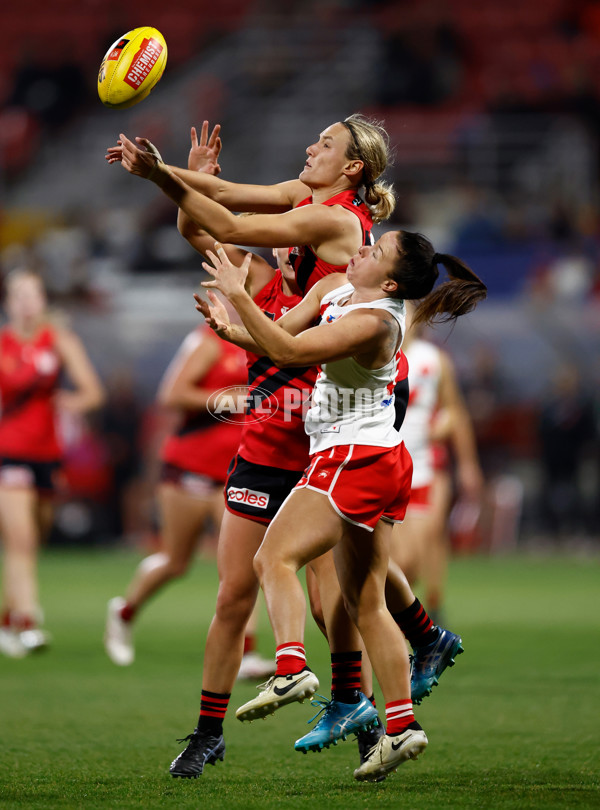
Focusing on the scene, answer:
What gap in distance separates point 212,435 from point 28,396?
1.66m

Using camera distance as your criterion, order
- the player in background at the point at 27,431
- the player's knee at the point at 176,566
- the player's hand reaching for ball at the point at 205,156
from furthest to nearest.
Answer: the player in background at the point at 27,431 < the player's knee at the point at 176,566 < the player's hand reaching for ball at the point at 205,156

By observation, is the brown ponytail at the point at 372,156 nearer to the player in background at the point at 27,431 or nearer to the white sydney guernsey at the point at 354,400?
the white sydney guernsey at the point at 354,400

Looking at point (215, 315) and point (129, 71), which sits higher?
point (129, 71)

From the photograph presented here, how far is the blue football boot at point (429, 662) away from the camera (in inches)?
197

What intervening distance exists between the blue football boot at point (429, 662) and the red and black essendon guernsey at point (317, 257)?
1510mm

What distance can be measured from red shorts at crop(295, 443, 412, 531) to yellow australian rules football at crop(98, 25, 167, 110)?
1.63 metres

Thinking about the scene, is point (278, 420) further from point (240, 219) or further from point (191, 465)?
point (191, 465)

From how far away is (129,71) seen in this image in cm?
486

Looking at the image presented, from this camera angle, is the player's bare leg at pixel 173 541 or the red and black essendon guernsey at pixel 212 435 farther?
the red and black essendon guernsey at pixel 212 435

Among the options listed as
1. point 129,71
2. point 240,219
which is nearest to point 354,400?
point 240,219

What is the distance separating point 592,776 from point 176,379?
4.20m

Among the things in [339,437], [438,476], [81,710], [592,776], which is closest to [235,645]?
[339,437]

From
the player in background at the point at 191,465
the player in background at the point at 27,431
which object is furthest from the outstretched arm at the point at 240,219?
the player in background at the point at 27,431

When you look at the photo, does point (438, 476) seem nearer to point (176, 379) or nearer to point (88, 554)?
point (176, 379)
